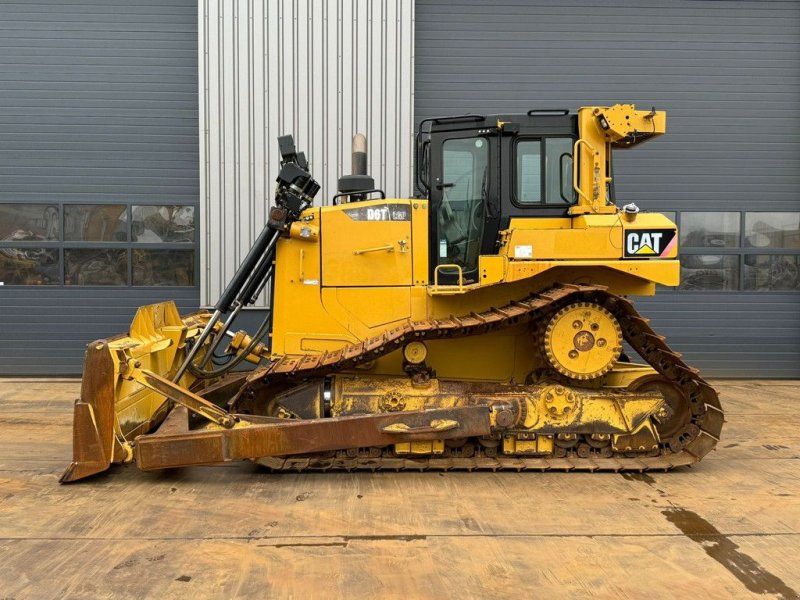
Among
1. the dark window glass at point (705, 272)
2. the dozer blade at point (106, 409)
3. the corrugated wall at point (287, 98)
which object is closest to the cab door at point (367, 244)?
the dozer blade at point (106, 409)

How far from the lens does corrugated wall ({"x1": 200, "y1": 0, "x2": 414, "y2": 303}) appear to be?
9820 mm

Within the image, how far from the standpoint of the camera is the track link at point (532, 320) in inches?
215

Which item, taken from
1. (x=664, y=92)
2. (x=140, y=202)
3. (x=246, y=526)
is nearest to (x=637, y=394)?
(x=246, y=526)

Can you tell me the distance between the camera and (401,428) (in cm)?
530

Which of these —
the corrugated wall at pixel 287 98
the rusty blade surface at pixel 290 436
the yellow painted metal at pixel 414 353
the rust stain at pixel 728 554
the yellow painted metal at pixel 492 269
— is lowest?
the rust stain at pixel 728 554

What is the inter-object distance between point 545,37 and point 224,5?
4.91m

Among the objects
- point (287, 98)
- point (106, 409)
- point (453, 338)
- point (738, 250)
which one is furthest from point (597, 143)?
point (738, 250)

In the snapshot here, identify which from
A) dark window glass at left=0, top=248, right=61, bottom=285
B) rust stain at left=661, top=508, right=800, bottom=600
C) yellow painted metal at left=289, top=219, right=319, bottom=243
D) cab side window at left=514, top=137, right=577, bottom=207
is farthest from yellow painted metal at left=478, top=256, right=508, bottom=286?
dark window glass at left=0, top=248, right=61, bottom=285

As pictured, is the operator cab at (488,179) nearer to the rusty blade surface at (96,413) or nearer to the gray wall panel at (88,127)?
the rusty blade surface at (96,413)

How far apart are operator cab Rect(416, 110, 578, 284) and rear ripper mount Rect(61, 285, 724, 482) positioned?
2.23 ft

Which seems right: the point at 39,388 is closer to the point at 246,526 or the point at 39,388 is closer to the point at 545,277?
the point at 246,526

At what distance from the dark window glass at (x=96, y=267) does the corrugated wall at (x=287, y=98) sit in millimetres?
1376

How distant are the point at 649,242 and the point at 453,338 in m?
1.88

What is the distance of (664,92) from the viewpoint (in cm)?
1042
